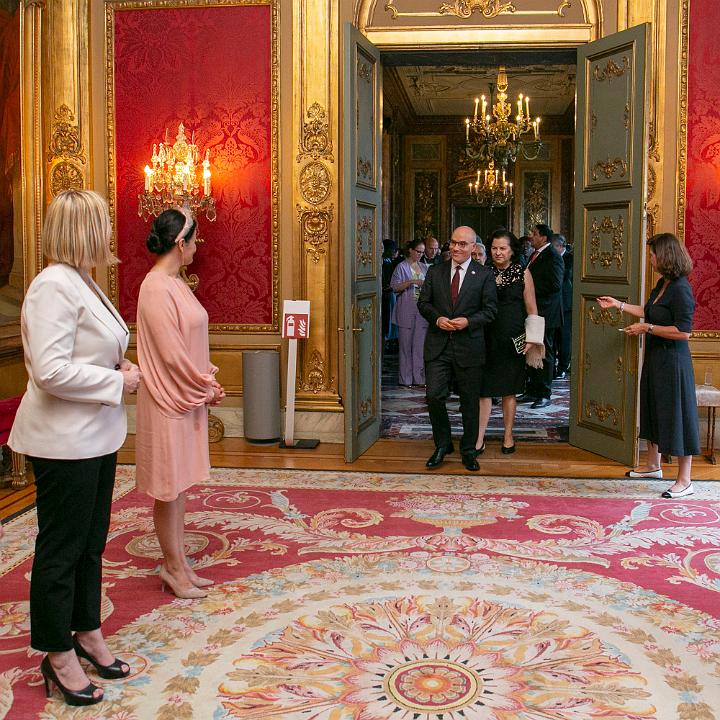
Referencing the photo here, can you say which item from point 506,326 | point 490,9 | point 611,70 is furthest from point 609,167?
point 490,9

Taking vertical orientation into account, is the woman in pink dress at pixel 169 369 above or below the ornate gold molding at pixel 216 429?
above

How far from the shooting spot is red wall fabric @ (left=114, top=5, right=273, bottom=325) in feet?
25.5

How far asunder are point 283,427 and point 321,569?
3.27 m

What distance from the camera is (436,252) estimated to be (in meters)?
12.4

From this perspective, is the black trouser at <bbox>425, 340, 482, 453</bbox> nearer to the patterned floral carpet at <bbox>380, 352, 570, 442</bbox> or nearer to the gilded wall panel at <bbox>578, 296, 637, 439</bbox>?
the gilded wall panel at <bbox>578, 296, 637, 439</bbox>

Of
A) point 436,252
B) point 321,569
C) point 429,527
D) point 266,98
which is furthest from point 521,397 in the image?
point 321,569

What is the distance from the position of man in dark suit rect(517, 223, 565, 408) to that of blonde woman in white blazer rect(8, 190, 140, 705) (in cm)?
563

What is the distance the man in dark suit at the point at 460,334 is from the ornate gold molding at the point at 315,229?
1237 mm

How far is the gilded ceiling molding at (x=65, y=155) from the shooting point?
791 cm

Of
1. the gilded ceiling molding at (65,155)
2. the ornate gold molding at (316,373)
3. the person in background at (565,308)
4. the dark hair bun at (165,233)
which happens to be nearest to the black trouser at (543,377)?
the person in background at (565,308)

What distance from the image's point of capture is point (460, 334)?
22.2ft

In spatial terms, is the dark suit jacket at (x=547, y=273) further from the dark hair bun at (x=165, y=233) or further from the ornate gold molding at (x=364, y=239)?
the dark hair bun at (x=165, y=233)

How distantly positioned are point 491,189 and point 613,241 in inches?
358

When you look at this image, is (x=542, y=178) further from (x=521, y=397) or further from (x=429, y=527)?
(x=429, y=527)
